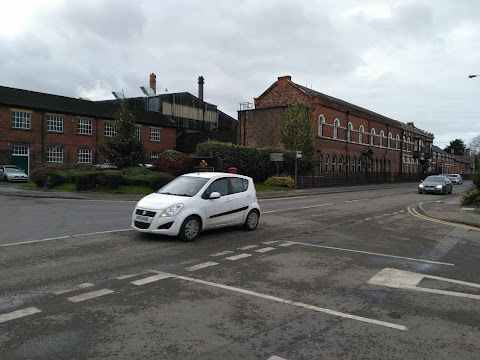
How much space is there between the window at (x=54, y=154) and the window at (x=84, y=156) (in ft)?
6.46

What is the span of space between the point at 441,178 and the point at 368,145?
73.8ft

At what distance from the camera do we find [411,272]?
7184 mm

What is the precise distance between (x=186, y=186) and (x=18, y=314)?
5.82 m

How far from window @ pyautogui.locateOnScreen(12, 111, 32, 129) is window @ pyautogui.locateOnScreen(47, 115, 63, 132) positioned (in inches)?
74.0

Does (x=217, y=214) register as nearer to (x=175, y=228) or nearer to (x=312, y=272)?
(x=175, y=228)

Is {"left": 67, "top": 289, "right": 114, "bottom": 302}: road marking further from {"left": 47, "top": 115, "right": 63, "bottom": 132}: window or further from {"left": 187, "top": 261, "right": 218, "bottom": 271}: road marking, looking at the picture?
{"left": 47, "top": 115, "right": 63, "bottom": 132}: window

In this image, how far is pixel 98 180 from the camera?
24781 mm

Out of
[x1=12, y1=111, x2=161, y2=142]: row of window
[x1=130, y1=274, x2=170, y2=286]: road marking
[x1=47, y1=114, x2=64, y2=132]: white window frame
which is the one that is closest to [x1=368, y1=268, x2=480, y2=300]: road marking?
[x1=130, y1=274, x2=170, y2=286]: road marking

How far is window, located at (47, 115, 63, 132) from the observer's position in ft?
131

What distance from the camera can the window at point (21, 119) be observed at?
37.1 metres

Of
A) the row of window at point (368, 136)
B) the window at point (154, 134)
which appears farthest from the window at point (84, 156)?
the row of window at point (368, 136)

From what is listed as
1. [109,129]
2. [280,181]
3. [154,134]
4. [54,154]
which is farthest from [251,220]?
[154,134]

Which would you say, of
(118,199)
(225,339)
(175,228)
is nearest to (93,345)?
(225,339)

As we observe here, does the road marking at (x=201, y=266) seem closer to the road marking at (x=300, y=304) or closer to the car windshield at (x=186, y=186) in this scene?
the road marking at (x=300, y=304)
